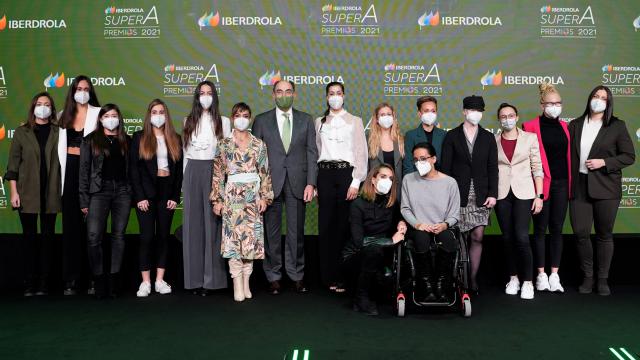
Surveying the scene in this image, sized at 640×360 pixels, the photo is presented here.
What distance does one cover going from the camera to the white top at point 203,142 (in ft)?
15.7

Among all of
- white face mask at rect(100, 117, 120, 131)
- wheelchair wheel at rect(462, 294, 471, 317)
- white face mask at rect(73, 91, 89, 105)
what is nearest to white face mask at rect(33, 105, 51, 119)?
white face mask at rect(73, 91, 89, 105)

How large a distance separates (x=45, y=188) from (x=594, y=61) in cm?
459

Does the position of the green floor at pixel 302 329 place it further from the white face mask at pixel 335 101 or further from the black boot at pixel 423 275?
the white face mask at pixel 335 101

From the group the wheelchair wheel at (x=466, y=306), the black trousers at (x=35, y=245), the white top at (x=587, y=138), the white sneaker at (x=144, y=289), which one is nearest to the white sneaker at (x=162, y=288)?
the white sneaker at (x=144, y=289)

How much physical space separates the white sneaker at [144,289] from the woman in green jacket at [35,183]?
2.40ft

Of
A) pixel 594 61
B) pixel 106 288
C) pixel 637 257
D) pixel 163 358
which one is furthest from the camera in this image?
pixel 594 61

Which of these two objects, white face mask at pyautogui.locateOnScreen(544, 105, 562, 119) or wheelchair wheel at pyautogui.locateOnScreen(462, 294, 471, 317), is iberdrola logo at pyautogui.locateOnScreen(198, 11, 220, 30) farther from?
wheelchair wheel at pyautogui.locateOnScreen(462, 294, 471, 317)

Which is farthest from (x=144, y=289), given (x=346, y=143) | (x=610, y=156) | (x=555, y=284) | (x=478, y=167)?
(x=610, y=156)

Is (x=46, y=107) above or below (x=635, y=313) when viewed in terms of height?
above

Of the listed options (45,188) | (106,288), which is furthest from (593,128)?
(45,188)

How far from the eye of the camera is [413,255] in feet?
14.0

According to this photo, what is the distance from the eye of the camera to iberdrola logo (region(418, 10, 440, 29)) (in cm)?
573

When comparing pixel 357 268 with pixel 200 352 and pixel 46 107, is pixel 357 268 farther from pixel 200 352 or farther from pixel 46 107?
pixel 46 107

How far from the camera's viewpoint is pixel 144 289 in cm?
477
